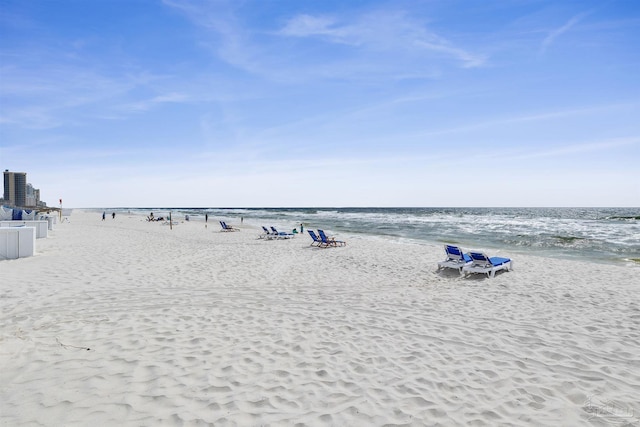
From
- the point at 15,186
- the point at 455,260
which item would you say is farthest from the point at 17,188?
the point at 455,260

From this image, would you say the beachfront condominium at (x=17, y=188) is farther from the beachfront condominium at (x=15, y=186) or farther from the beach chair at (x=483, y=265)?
the beach chair at (x=483, y=265)

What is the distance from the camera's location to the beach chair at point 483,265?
10.8 meters

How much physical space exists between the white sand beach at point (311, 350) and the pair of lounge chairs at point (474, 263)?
2.73 feet

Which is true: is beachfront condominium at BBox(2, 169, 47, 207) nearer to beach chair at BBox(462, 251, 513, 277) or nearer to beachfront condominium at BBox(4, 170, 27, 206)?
beachfront condominium at BBox(4, 170, 27, 206)

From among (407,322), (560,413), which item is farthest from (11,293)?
(560,413)

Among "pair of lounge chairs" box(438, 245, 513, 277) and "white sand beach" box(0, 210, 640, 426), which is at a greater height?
"pair of lounge chairs" box(438, 245, 513, 277)

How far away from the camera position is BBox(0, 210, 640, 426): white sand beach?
369 cm

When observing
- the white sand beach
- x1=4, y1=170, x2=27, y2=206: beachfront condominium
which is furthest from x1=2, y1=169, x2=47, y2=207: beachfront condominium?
the white sand beach

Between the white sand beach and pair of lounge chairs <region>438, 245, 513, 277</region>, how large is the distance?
83 centimetres

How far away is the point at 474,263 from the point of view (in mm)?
11328

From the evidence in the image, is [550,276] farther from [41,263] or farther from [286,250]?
[41,263]

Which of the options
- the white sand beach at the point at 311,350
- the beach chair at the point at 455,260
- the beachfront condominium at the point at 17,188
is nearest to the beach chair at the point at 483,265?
the beach chair at the point at 455,260

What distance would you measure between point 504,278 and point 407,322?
564cm

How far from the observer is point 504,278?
10.6 meters
